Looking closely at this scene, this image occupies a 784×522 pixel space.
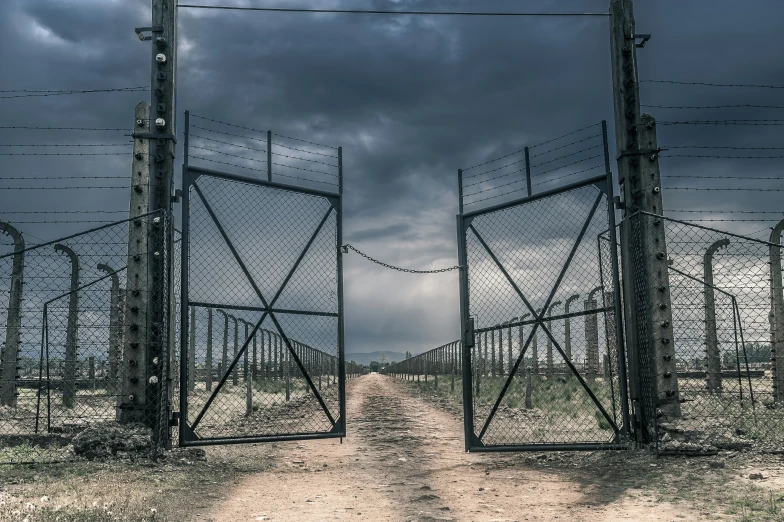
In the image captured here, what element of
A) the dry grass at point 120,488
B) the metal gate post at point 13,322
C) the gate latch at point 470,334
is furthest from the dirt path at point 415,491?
the metal gate post at point 13,322

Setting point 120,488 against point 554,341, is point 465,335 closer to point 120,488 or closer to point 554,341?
point 554,341

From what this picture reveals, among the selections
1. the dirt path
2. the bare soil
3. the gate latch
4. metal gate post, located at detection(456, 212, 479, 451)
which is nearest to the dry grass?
the bare soil

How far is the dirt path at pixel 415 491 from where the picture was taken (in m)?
5.54

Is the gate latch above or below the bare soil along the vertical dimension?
above

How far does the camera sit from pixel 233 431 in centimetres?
1182

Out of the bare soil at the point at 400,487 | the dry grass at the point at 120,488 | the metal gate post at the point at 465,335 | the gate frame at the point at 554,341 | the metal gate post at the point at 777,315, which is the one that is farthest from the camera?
the metal gate post at the point at 777,315

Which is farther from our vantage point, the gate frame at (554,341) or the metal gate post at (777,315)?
the metal gate post at (777,315)

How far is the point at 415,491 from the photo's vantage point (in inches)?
258

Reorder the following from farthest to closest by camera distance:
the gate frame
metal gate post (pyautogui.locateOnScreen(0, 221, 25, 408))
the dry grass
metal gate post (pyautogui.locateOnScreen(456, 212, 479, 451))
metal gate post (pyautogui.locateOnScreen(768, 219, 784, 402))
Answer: metal gate post (pyautogui.locateOnScreen(0, 221, 25, 408)), metal gate post (pyautogui.locateOnScreen(768, 219, 784, 402)), metal gate post (pyautogui.locateOnScreen(456, 212, 479, 451)), the gate frame, the dry grass

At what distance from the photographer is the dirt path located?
18.2 ft

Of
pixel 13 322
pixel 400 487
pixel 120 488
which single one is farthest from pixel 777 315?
pixel 13 322

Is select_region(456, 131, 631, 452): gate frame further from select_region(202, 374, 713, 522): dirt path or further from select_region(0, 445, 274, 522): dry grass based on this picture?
select_region(0, 445, 274, 522): dry grass

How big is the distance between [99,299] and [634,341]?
6624mm

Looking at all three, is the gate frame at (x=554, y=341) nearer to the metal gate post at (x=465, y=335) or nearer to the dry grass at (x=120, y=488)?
the metal gate post at (x=465, y=335)
